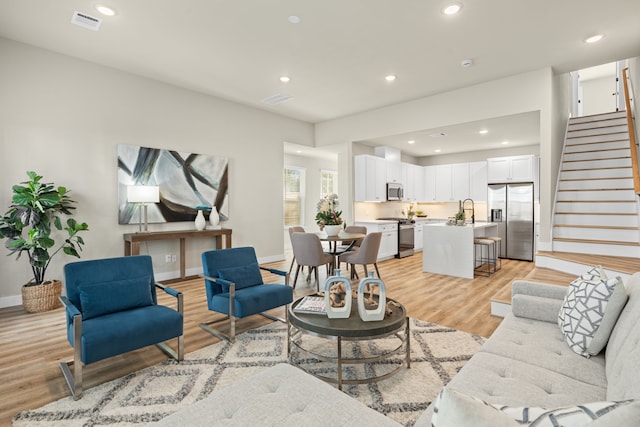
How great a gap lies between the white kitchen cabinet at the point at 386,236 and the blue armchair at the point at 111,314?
5019mm

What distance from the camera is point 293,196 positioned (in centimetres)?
908

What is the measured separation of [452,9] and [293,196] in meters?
6.33

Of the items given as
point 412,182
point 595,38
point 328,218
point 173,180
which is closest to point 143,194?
point 173,180

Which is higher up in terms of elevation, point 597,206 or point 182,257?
point 597,206

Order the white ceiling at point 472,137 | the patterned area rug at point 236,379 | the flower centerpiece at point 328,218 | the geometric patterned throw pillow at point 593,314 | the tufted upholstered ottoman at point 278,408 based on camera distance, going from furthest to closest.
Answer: the white ceiling at point 472,137
the flower centerpiece at point 328,218
the patterned area rug at point 236,379
the geometric patterned throw pillow at point 593,314
the tufted upholstered ottoman at point 278,408

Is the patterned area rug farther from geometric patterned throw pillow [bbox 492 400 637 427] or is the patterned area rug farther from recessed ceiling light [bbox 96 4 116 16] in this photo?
recessed ceiling light [bbox 96 4 116 16]

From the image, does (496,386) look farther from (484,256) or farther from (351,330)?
(484,256)

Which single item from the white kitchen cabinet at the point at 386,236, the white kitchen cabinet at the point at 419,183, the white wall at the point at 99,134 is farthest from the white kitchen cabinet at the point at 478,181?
the white wall at the point at 99,134

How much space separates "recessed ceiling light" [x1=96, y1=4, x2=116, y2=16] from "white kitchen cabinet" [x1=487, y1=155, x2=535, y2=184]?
743 cm

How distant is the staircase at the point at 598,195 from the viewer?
442cm

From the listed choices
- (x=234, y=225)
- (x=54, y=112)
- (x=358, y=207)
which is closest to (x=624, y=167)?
(x=358, y=207)

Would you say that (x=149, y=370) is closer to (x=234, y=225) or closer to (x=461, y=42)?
(x=234, y=225)

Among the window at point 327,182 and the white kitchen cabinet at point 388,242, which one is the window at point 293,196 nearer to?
the window at point 327,182

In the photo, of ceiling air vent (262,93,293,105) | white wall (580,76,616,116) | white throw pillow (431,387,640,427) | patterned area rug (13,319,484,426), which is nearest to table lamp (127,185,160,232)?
ceiling air vent (262,93,293,105)
